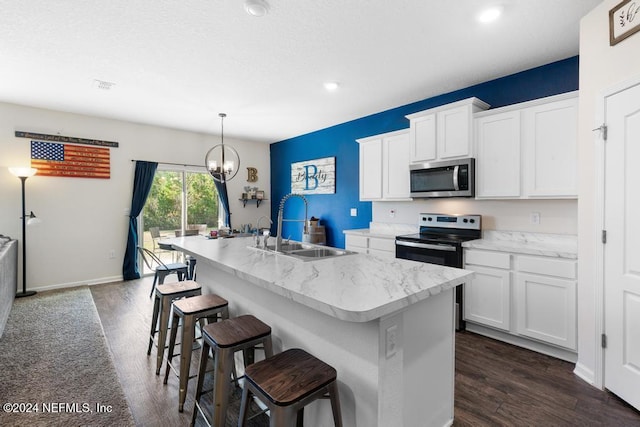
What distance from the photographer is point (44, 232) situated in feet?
14.6

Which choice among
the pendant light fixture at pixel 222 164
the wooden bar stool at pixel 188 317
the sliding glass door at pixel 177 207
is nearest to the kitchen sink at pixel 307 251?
the wooden bar stool at pixel 188 317

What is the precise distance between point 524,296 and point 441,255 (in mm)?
759

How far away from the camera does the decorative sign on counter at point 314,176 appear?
533 cm

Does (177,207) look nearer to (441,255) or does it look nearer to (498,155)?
(441,255)

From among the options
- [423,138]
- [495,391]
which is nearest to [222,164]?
[423,138]

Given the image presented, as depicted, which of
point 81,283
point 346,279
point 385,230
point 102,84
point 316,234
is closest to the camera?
point 346,279

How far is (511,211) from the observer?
3.20 metres

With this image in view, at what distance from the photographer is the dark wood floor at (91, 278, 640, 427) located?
183 centimetres

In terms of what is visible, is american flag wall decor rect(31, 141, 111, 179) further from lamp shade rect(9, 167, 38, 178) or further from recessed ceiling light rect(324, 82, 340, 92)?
recessed ceiling light rect(324, 82, 340, 92)

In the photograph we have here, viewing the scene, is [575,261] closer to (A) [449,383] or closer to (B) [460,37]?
(A) [449,383]

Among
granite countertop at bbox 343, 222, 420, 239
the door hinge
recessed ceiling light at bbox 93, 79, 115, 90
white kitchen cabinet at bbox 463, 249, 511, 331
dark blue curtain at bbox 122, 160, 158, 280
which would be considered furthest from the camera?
dark blue curtain at bbox 122, 160, 158, 280

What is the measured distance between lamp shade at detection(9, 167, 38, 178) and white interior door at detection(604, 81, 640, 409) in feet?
19.6

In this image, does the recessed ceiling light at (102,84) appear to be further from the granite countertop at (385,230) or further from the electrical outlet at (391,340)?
the electrical outlet at (391,340)

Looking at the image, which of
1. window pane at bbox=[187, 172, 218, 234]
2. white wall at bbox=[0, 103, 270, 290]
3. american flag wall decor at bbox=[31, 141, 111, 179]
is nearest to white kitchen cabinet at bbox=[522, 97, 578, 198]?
white wall at bbox=[0, 103, 270, 290]
